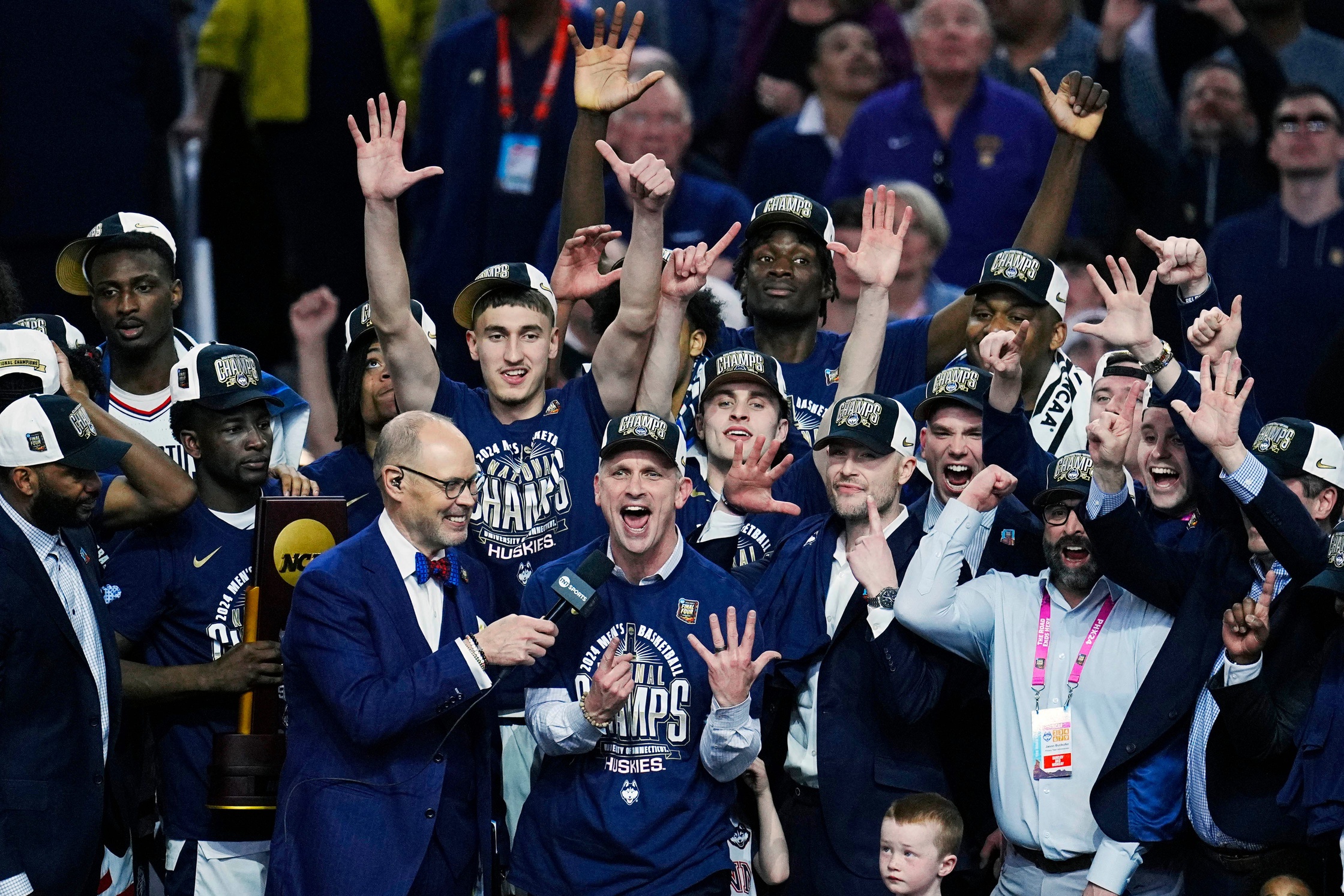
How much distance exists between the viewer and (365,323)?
24.4 ft

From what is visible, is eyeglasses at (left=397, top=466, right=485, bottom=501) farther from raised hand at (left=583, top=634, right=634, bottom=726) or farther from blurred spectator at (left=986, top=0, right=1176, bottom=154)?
blurred spectator at (left=986, top=0, right=1176, bottom=154)

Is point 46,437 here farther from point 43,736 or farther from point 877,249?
point 877,249

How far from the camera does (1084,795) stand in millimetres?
6359

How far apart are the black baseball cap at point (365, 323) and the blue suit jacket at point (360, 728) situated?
1331 mm

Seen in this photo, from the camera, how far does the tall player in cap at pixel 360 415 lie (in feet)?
24.1

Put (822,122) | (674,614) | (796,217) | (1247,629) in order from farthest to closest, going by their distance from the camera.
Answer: (822,122) → (796,217) → (674,614) → (1247,629)

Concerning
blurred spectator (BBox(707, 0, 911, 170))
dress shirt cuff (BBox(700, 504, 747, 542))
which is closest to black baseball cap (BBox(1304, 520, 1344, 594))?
dress shirt cuff (BBox(700, 504, 747, 542))

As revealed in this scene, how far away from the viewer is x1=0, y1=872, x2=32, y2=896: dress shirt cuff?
606 cm

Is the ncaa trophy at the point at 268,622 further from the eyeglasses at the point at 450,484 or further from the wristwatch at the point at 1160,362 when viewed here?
the wristwatch at the point at 1160,362

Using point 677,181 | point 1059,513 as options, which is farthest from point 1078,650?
point 677,181

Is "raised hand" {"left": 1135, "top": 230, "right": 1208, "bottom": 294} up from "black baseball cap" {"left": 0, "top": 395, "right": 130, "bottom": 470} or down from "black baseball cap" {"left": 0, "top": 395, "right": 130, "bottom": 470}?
up

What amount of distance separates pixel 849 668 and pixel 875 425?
765mm

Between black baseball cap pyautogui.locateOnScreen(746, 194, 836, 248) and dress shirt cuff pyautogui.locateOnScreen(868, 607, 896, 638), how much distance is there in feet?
5.44

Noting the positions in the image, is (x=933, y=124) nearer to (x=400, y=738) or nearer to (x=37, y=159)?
(x=37, y=159)
